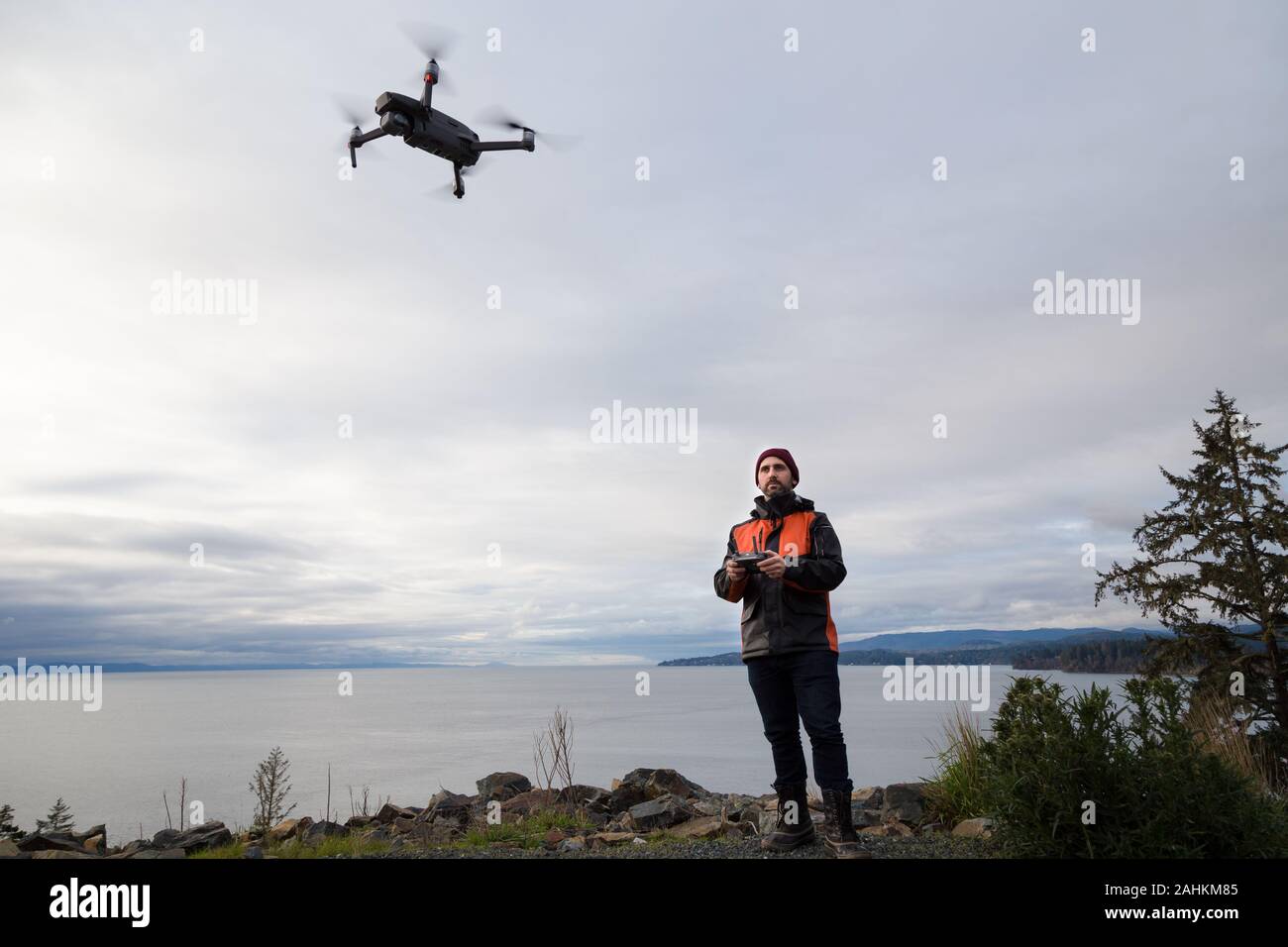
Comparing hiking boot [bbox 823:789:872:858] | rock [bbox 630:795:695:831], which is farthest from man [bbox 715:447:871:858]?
rock [bbox 630:795:695:831]

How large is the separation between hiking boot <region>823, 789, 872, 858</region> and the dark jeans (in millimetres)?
55

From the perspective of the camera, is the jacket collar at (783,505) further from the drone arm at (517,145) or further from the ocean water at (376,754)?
the drone arm at (517,145)

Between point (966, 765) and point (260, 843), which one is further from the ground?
point (966, 765)

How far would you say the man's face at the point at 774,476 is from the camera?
594 cm

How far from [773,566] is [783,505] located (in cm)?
68

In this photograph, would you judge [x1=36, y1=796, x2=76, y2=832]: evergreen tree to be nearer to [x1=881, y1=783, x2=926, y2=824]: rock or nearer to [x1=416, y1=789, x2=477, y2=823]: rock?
[x1=416, y1=789, x2=477, y2=823]: rock

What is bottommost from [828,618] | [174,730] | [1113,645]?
[174,730]

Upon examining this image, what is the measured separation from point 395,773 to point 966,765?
35.4m

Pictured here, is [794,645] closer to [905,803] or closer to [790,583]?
[790,583]

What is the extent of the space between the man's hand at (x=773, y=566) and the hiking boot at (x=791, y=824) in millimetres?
1477
